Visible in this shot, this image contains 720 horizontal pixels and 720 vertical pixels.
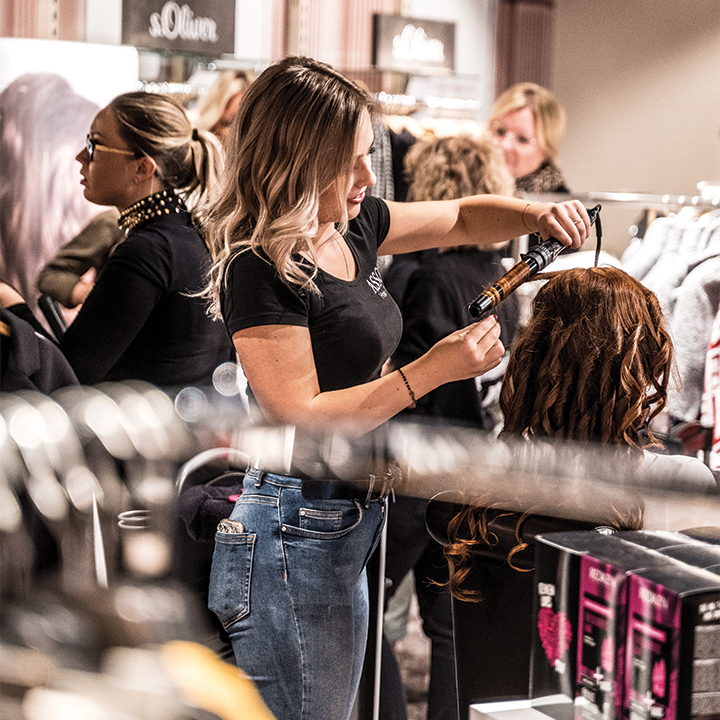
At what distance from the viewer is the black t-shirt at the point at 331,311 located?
110cm

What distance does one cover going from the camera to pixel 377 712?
1.53 metres

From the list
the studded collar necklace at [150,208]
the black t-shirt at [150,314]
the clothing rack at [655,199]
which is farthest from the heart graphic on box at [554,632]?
the clothing rack at [655,199]

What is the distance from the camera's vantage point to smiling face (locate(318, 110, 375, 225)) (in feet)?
3.84

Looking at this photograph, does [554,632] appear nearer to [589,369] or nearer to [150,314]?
[589,369]

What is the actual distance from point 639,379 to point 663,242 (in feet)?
3.65

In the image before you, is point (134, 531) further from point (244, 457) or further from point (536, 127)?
point (536, 127)

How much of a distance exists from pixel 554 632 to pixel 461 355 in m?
0.39

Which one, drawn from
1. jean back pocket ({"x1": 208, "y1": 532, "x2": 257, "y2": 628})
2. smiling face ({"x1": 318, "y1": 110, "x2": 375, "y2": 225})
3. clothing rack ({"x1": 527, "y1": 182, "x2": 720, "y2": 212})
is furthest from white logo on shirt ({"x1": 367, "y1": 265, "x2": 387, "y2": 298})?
clothing rack ({"x1": 527, "y1": 182, "x2": 720, "y2": 212})

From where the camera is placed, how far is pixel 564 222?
52.1 inches

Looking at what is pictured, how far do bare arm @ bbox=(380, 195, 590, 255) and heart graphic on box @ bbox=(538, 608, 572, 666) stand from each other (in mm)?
671

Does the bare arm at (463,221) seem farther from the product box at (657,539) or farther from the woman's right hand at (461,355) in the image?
the product box at (657,539)

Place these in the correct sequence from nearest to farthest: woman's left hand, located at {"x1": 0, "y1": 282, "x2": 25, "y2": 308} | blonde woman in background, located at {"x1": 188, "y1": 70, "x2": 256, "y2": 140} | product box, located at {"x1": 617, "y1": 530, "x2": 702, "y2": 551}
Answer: product box, located at {"x1": 617, "y1": 530, "x2": 702, "y2": 551}
woman's left hand, located at {"x1": 0, "y1": 282, "x2": 25, "y2": 308}
blonde woman in background, located at {"x1": 188, "y1": 70, "x2": 256, "y2": 140}

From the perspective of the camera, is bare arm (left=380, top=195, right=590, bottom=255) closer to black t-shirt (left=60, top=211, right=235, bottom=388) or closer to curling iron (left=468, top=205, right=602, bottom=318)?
curling iron (left=468, top=205, right=602, bottom=318)

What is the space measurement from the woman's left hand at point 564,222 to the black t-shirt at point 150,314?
642mm
